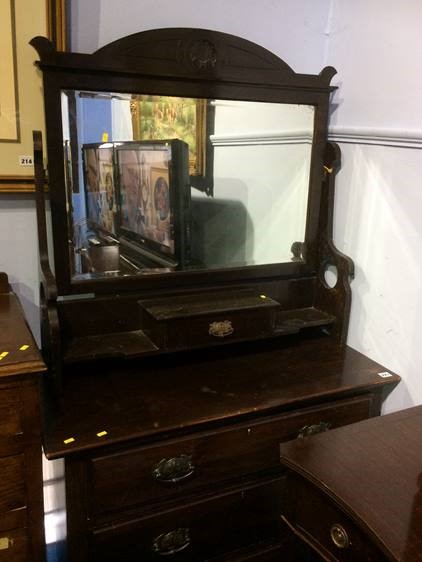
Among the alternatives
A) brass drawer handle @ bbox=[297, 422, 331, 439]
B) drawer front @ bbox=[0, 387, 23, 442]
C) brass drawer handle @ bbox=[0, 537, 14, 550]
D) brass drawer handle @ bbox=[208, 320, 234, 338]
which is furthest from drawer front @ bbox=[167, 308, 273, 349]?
brass drawer handle @ bbox=[0, 537, 14, 550]

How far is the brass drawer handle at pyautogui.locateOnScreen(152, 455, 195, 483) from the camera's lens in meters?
1.05

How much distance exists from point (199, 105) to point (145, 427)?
2.45 feet

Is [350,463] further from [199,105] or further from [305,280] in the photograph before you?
[199,105]

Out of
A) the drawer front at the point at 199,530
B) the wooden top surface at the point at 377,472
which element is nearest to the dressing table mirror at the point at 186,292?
the drawer front at the point at 199,530

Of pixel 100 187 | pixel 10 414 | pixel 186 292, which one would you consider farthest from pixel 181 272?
pixel 10 414

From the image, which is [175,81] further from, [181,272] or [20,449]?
[20,449]

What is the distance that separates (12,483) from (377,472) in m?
0.64

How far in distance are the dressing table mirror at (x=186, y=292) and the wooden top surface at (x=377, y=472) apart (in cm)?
23

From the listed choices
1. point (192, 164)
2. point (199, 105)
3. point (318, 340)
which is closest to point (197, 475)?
point (318, 340)

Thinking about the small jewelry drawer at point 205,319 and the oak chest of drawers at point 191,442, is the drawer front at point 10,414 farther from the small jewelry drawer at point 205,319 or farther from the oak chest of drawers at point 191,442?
the small jewelry drawer at point 205,319

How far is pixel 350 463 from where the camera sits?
843 millimetres

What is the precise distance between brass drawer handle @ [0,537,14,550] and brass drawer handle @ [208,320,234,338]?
0.58 meters

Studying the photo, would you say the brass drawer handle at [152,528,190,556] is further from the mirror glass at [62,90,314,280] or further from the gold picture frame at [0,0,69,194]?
the gold picture frame at [0,0,69,194]

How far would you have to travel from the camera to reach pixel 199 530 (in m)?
1.14
